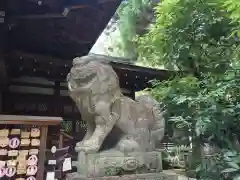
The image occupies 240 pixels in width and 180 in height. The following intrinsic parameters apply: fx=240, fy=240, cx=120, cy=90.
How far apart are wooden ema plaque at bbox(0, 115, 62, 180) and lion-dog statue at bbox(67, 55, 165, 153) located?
1.33 metres

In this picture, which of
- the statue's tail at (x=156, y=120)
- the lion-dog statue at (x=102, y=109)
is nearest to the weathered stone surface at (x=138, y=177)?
the lion-dog statue at (x=102, y=109)

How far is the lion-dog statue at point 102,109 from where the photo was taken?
8.23ft

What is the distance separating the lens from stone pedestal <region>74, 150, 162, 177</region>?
2.38 meters

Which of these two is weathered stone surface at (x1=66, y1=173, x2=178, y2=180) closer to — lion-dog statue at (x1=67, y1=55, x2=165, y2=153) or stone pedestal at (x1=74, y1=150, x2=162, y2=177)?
stone pedestal at (x1=74, y1=150, x2=162, y2=177)

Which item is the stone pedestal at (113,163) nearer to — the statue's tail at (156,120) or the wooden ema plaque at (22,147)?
the statue's tail at (156,120)

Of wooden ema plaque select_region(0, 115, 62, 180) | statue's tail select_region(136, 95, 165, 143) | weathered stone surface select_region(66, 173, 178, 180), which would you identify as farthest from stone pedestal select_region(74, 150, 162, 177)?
wooden ema plaque select_region(0, 115, 62, 180)

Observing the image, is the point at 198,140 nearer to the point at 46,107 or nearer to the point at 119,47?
the point at 46,107

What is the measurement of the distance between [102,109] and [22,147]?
5.89ft

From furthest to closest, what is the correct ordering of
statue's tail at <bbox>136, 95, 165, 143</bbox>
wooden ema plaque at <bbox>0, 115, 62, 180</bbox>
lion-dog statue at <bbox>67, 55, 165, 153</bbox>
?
1. wooden ema plaque at <bbox>0, 115, 62, 180</bbox>
2. statue's tail at <bbox>136, 95, 165, 143</bbox>
3. lion-dog statue at <bbox>67, 55, 165, 153</bbox>

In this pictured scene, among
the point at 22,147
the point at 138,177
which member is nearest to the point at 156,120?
the point at 138,177

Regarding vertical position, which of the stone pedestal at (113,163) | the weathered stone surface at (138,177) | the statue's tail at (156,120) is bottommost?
the weathered stone surface at (138,177)

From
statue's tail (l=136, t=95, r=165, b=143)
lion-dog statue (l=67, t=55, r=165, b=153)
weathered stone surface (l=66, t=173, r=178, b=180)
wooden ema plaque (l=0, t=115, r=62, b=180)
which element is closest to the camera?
weathered stone surface (l=66, t=173, r=178, b=180)

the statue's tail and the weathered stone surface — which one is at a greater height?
the statue's tail

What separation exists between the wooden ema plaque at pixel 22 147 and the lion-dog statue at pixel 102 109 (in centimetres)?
133
